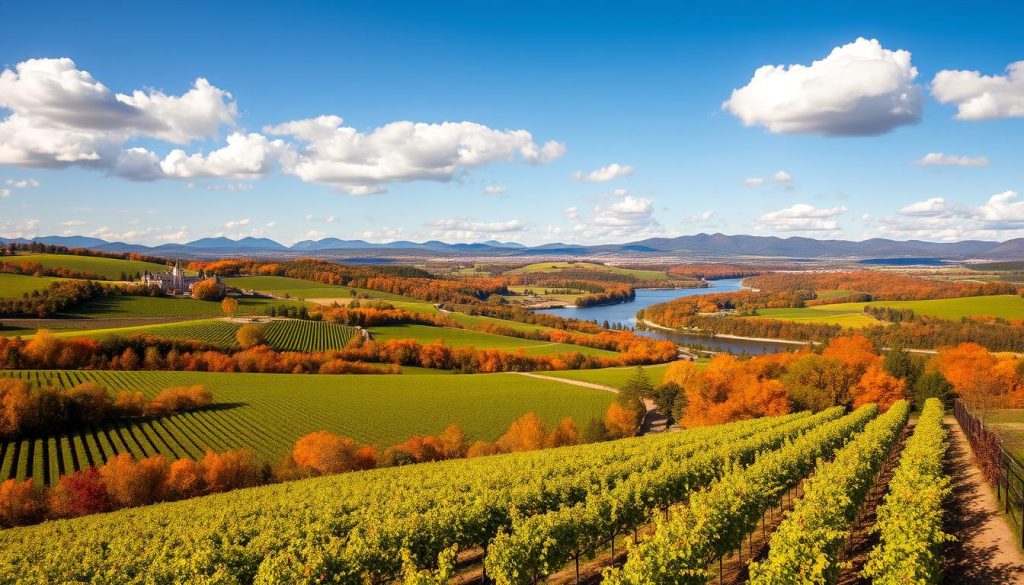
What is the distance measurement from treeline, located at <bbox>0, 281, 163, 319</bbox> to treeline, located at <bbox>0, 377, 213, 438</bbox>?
52612 mm

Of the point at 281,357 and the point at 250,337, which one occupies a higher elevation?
the point at 250,337

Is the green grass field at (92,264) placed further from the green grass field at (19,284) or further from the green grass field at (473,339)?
the green grass field at (473,339)

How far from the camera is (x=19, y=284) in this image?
106 m

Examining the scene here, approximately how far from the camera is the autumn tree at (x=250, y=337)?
278 ft

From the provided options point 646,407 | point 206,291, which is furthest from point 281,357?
point 206,291

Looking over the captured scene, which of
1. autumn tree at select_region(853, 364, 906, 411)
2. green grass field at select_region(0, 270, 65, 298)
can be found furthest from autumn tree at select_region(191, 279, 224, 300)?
→ autumn tree at select_region(853, 364, 906, 411)

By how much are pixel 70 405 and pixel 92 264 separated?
404 feet

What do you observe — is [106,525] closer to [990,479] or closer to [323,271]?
[990,479]

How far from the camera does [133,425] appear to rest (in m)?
51.6

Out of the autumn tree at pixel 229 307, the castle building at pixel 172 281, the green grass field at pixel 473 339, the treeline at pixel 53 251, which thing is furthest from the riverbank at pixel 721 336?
the treeline at pixel 53 251

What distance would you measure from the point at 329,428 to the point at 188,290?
97.3 meters

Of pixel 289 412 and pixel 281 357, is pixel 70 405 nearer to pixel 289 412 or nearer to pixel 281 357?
pixel 289 412

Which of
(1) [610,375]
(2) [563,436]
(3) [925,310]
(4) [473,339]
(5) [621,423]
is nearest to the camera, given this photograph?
(2) [563,436]

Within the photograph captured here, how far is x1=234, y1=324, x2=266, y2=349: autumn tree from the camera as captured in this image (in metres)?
84.8
